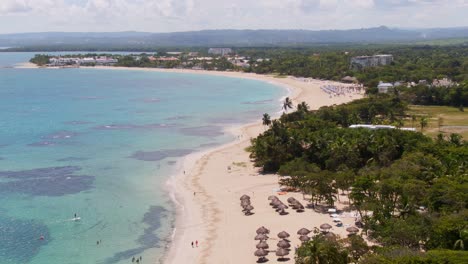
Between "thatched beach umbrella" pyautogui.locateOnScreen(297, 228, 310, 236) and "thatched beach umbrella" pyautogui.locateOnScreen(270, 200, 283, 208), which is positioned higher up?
"thatched beach umbrella" pyautogui.locateOnScreen(297, 228, 310, 236)

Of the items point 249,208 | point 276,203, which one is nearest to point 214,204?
point 249,208

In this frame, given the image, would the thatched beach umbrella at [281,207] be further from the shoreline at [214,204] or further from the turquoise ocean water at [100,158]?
the turquoise ocean water at [100,158]

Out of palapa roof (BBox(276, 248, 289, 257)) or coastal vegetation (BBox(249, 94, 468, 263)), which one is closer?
coastal vegetation (BBox(249, 94, 468, 263))

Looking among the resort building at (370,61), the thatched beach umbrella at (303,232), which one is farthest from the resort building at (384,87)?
the thatched beach umbrella at (303,232)

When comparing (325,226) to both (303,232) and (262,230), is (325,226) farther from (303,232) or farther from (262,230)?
(262,230)

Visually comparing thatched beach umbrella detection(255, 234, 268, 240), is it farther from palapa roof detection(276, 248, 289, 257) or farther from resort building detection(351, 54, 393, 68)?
resort building detection(351, 54, 393, 68)

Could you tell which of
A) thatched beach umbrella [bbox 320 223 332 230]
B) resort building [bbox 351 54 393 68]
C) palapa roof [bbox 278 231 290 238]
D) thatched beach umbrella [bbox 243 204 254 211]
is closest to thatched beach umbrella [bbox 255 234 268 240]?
palapa roof [bbox 278 231 290 238]
